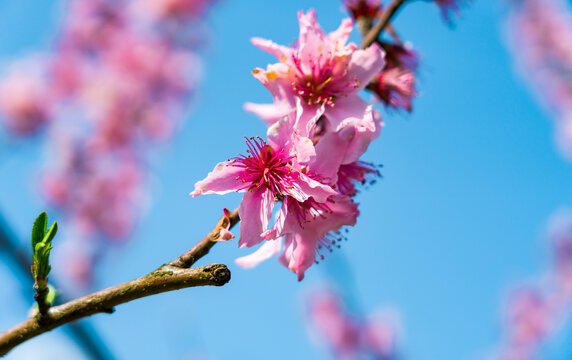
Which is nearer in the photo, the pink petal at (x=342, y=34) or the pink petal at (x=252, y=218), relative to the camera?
the pink petal at (x=252, y=218)

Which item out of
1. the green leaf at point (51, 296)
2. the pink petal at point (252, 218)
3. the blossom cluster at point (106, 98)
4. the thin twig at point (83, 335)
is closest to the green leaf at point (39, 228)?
the green leaf at point (51, 296)

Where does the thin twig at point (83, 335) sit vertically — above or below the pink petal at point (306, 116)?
above

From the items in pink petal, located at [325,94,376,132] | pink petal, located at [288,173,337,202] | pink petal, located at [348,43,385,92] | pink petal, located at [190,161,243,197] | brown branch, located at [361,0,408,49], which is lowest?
pink petal, located at [288,173,337,202]

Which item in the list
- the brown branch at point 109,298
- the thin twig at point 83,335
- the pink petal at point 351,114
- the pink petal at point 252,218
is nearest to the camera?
the brown branch at point 109,298

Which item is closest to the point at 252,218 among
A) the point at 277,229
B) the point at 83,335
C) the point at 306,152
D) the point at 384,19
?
the point at 277,229

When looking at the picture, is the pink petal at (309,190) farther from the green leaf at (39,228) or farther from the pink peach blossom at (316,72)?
the green leaf at (39,228)

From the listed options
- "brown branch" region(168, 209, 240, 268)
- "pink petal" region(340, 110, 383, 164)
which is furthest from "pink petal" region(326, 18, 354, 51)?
"brown branch" region(168, 209, 240, 268)

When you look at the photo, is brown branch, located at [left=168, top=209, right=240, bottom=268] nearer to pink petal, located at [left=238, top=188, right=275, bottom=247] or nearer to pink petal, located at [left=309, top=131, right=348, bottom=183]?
pink petal, located at [left=238, top=188, right=275, bottom=247]
